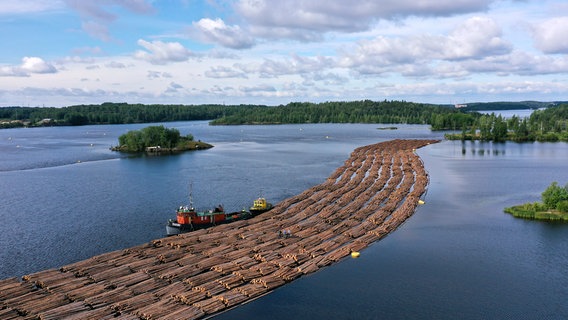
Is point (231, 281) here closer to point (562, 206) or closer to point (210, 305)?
point (210, 305)

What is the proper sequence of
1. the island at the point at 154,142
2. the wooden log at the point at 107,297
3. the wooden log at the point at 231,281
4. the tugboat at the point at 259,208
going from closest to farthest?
the wooden log at the point at 107,297 → the wooden log at the point at 231,281 → the tugboat at the point at 259,208 → the island at the point at 154,142

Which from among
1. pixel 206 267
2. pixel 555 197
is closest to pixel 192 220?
pixel 206 267

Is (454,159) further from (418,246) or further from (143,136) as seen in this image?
(143,136)

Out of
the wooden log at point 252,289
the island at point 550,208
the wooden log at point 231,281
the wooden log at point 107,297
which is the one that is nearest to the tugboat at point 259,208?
the wooden log at point 231,281

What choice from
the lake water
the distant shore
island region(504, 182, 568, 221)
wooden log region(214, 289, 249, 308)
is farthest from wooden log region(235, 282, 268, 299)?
the distant shore

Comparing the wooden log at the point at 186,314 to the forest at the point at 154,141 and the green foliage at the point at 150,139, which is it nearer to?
the forest at the point at 154,141

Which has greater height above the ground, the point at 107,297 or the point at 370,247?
the point at 370,247
